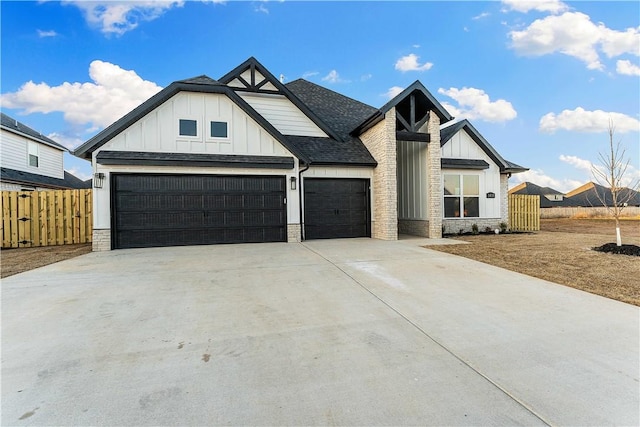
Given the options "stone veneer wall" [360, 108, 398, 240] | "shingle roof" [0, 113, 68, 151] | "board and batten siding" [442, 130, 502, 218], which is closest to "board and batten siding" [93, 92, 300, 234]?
"stone veneer wall" [360, 108, 398, 240]

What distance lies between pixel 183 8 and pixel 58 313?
11.5 m

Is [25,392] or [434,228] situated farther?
[434,228]

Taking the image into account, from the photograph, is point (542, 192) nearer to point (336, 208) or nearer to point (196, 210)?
point (336, 208)

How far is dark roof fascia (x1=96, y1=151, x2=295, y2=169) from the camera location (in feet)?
29.2

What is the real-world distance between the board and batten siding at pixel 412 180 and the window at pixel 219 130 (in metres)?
7.52

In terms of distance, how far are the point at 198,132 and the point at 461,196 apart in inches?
423

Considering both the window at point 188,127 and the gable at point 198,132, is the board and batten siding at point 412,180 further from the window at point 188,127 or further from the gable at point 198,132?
the window at point 188,127

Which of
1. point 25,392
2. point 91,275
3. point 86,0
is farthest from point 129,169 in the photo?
point 25,392

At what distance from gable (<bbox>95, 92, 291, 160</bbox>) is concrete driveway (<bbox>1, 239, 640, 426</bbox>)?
5386 millimetres

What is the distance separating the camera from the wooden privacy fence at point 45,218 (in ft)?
33.1

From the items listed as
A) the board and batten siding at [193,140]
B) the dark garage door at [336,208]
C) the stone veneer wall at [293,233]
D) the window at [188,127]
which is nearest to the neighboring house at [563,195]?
the dark garage door at [336,208]

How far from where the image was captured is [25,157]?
16953mm

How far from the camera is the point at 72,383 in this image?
2242mm

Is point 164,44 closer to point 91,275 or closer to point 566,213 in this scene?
point 91,275
